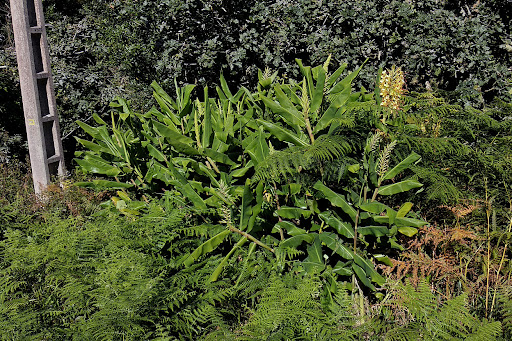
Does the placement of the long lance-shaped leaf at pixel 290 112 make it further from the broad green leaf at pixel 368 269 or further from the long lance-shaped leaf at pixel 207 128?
the broad green leaf at pixel 368 269

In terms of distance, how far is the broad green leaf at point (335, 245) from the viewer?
2.84 m

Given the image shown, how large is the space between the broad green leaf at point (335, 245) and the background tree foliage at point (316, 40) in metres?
3.43

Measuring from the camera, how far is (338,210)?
3.06 metres

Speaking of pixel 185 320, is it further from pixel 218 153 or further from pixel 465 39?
pixel 465 39

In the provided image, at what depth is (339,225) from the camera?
9.48 feet

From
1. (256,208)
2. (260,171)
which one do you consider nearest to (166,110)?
(256,208)

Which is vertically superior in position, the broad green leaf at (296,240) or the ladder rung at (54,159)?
the broad green leaf at (296,240)

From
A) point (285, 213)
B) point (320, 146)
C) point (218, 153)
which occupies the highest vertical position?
point (320, 146)

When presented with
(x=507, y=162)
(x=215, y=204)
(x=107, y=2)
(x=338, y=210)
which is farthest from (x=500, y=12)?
(x=107, y=2)

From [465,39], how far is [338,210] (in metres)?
3.78

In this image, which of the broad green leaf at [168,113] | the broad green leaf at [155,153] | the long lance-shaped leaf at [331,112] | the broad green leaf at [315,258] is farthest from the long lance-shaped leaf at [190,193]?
the long lance-shaped leaf at [331,112]

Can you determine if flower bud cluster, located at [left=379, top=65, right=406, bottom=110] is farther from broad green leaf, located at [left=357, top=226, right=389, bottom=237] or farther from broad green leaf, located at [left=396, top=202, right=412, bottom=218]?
broad green leaf, located at [left=357, top=226, right=389, bottom=237]

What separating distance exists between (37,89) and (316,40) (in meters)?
3.29

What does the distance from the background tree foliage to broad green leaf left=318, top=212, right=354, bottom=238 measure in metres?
3.35
